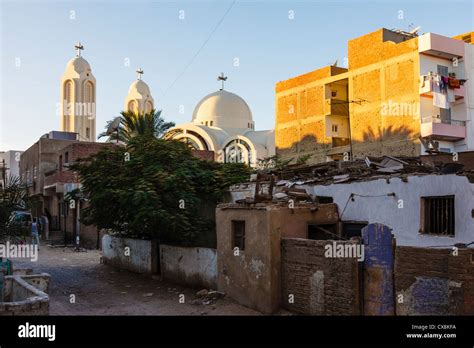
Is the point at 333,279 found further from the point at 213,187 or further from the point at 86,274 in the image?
the point at 86,274

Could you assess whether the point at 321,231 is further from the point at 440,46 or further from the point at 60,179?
the point at 60,179

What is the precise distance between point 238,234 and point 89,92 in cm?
4299

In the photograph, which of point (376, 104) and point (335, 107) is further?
point (335, 107)

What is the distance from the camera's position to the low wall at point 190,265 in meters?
14.1

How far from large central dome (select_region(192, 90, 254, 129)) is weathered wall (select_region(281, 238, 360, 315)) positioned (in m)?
35.9

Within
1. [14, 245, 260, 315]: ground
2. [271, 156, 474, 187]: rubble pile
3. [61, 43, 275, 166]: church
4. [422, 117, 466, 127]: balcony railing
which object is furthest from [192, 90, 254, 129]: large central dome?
[271, 156, 474, 187]: rubble pile

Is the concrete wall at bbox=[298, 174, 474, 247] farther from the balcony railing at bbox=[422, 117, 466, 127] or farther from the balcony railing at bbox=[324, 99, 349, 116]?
the balcony railing at bbox=[324, 99, 349, 116]

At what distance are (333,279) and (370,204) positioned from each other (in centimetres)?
334

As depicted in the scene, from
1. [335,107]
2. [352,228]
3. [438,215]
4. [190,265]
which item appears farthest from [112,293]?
[335,107]

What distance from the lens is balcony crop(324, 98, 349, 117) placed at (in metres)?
35.0

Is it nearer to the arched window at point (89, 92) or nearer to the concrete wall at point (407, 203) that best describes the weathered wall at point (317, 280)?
the concrete wall at point (407, 203)

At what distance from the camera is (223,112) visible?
155ft
